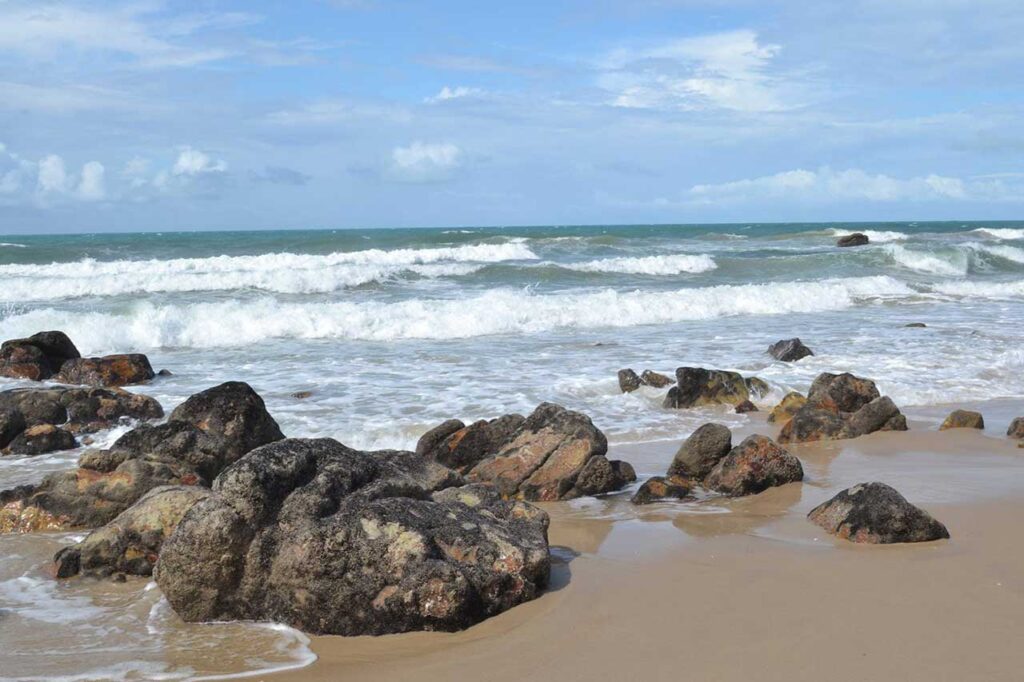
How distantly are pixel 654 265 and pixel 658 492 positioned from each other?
26.3 meters

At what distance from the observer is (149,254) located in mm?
37656

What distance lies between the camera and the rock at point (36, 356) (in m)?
12.0

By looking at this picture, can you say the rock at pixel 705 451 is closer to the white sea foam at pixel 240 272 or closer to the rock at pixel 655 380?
the rock at pixel 655 380

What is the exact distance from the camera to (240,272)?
1103 inches

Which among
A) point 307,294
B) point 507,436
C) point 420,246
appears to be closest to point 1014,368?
point 507,436

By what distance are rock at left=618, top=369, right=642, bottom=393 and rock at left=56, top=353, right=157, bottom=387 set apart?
590cm

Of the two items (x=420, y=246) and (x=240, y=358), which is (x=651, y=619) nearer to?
(x=240, y=358)

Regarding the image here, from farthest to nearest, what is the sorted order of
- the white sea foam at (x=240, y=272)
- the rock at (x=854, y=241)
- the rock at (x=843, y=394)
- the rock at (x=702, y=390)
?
1. the rock at (x=854, y=241)
2. the white sea foam at (x=240, y=272)
3. the rock at (x=702, y=390)
4. the rock at (x=843, y=394)

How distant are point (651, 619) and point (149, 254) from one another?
36.8 meters

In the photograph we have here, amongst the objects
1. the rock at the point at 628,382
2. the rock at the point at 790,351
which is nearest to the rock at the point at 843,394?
the rock at the point at 628,382

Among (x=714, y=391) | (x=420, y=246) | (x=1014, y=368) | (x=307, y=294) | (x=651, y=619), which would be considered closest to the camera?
(x=651, y=619)

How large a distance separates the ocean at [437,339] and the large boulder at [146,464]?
14.6 inches

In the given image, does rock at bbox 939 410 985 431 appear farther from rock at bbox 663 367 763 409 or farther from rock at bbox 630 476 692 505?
rock at bbox 630 476 692 505

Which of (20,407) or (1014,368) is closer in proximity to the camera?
(20,407)
